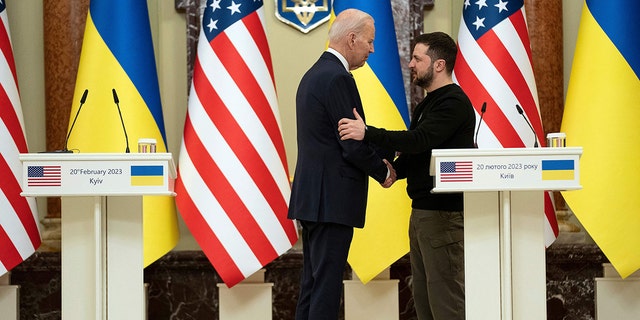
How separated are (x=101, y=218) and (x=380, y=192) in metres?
1.66

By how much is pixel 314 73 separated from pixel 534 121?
1.56m

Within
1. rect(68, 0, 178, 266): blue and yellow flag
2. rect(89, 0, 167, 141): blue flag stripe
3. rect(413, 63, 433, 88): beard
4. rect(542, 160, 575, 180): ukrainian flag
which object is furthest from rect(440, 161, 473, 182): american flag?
rect(89, 0, 167, 141): blue flag stripe

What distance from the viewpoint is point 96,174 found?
3.35m

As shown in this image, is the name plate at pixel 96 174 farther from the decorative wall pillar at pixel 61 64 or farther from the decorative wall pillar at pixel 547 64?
the decorative wall pillar at pixel 547 64

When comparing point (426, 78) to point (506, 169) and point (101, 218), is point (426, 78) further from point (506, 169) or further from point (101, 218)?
point (101, 218)

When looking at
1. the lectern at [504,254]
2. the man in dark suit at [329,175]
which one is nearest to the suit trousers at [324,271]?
the man in dark suit at [329,175]

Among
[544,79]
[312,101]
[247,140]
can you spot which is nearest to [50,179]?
[312,101]

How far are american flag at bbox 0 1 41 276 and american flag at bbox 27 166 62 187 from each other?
130 cm

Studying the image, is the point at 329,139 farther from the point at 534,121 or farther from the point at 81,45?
the point at 81,45

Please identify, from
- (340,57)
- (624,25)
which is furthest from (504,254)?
(624,25)

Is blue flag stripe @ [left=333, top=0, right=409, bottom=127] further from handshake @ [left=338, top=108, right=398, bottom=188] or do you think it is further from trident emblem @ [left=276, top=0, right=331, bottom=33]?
handshake @ [left=338, top=108, right=398, bottom=188]

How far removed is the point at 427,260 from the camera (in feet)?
12.3

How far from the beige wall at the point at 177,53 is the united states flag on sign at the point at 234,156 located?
0.74 m

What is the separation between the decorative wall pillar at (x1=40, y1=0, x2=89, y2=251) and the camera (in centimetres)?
521
